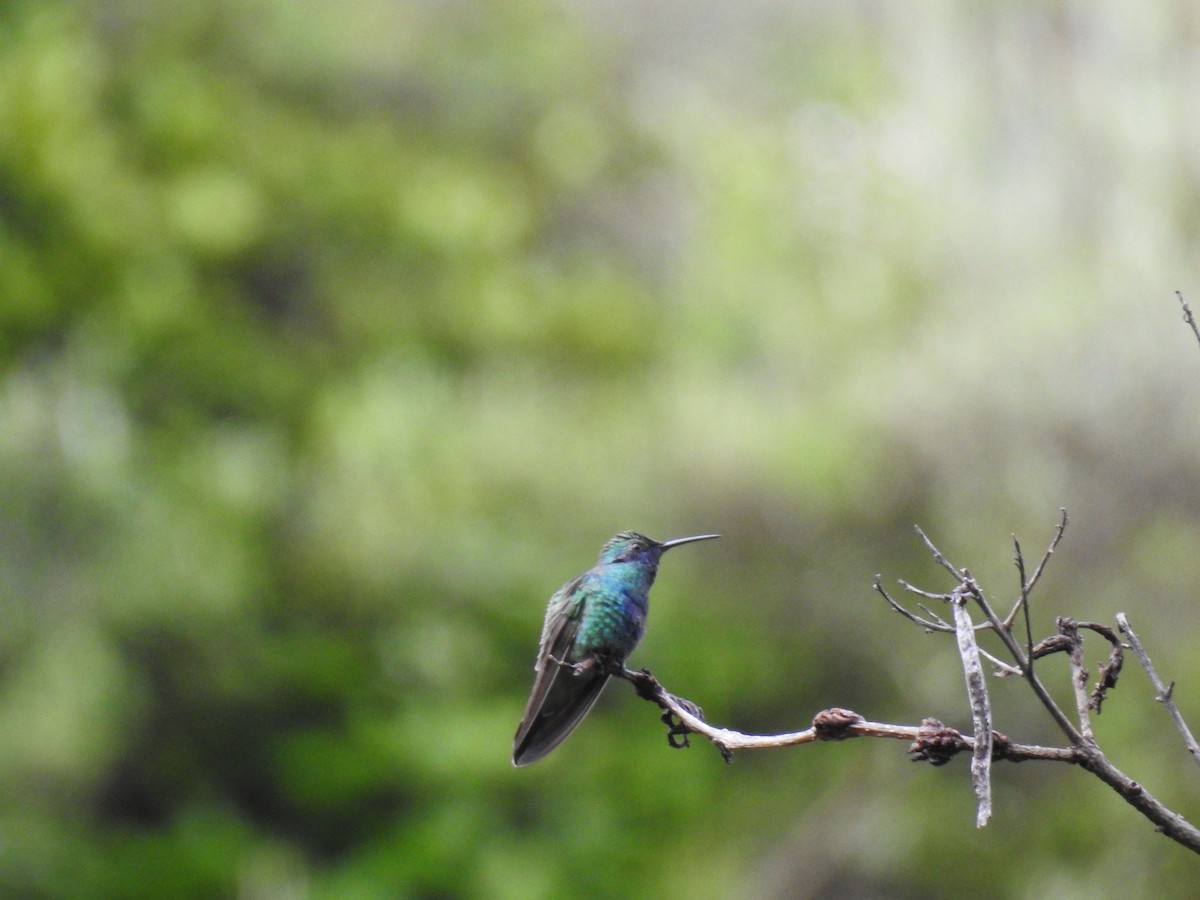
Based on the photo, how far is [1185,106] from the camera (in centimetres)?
623

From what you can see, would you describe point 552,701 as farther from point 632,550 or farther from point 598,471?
point 598,471

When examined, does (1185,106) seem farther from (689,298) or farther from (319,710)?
(319,710)

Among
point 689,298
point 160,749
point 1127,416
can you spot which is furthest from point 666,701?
point 689,298

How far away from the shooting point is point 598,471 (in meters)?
6.97

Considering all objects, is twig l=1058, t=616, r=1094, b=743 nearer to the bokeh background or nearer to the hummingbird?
the hummingbird

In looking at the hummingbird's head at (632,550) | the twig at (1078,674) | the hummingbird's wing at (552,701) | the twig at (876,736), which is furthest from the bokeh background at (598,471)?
the twig at (876,736)

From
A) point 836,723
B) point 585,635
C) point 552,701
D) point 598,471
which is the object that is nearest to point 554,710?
point 552,701

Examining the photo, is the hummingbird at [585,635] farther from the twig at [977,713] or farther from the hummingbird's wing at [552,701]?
the twig at [977,713]

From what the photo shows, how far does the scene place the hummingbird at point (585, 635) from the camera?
123 cm

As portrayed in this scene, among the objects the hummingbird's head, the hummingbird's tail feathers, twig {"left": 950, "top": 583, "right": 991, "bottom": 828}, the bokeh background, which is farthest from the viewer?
the bokeh background

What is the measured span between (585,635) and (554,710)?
0.26 meters

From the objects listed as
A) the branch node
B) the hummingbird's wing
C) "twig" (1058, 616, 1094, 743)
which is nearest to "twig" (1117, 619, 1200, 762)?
"twig" (1058, 616, 1094, 743)

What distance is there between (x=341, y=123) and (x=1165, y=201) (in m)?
6.74

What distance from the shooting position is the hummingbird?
1229 mm
